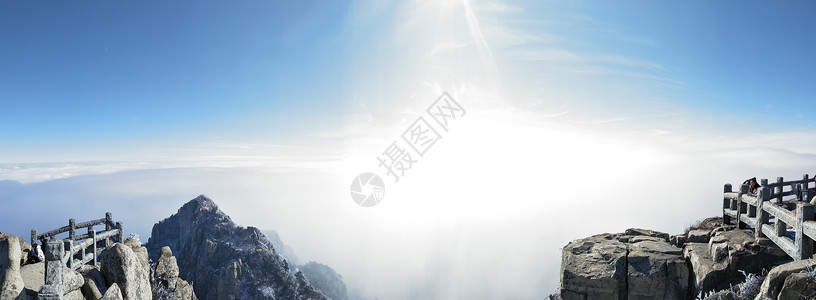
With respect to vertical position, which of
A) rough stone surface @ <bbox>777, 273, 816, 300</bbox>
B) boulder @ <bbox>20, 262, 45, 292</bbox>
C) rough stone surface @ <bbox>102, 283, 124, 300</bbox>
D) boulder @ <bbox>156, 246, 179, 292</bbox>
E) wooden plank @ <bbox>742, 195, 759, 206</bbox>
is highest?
wooden plank @ <bbox>742, 195, 759, 206</bbox>

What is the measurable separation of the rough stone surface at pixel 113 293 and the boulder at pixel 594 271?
53.6 ft

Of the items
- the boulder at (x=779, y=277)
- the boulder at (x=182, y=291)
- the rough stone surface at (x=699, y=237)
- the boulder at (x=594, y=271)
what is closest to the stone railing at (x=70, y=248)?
the boulder at (x=182, y=291)

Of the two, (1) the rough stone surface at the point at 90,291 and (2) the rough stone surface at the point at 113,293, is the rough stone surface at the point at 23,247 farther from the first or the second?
(2) the rough stone surface at the point at 113,293

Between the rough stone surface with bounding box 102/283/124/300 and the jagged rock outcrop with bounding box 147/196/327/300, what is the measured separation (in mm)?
56814

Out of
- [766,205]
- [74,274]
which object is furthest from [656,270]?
[74,274]

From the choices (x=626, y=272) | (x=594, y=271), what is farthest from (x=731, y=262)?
(x=594, y=271)

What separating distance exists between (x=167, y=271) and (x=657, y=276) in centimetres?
2330

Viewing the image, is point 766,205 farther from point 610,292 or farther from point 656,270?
point 610,292

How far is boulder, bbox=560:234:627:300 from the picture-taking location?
496 inches

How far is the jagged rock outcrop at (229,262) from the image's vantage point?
2689 inches

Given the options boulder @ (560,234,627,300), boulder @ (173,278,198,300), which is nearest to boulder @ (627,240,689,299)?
boulder @ (560,234,627,300)

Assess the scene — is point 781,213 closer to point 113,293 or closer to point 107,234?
point 113,293

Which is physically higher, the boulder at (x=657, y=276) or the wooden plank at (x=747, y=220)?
the wooden plank at (x=747, y=220)

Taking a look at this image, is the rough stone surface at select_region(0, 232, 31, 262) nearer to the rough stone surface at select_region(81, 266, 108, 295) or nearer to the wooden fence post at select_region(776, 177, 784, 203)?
the rough stone surface at select_region(81, 266, 108, 295)
